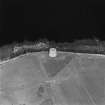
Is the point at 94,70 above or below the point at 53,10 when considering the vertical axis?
below

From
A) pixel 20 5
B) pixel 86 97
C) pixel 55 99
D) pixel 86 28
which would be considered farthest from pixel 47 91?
pixel 20 5

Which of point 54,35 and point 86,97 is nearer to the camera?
point 86,97

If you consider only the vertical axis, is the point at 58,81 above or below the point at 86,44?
below

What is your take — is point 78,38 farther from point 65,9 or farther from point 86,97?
point 86,97

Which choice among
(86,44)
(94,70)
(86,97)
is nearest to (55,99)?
(86,97)

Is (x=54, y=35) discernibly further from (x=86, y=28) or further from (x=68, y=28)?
(x=86, y=28)

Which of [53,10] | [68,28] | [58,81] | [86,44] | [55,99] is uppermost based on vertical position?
[53,10]
